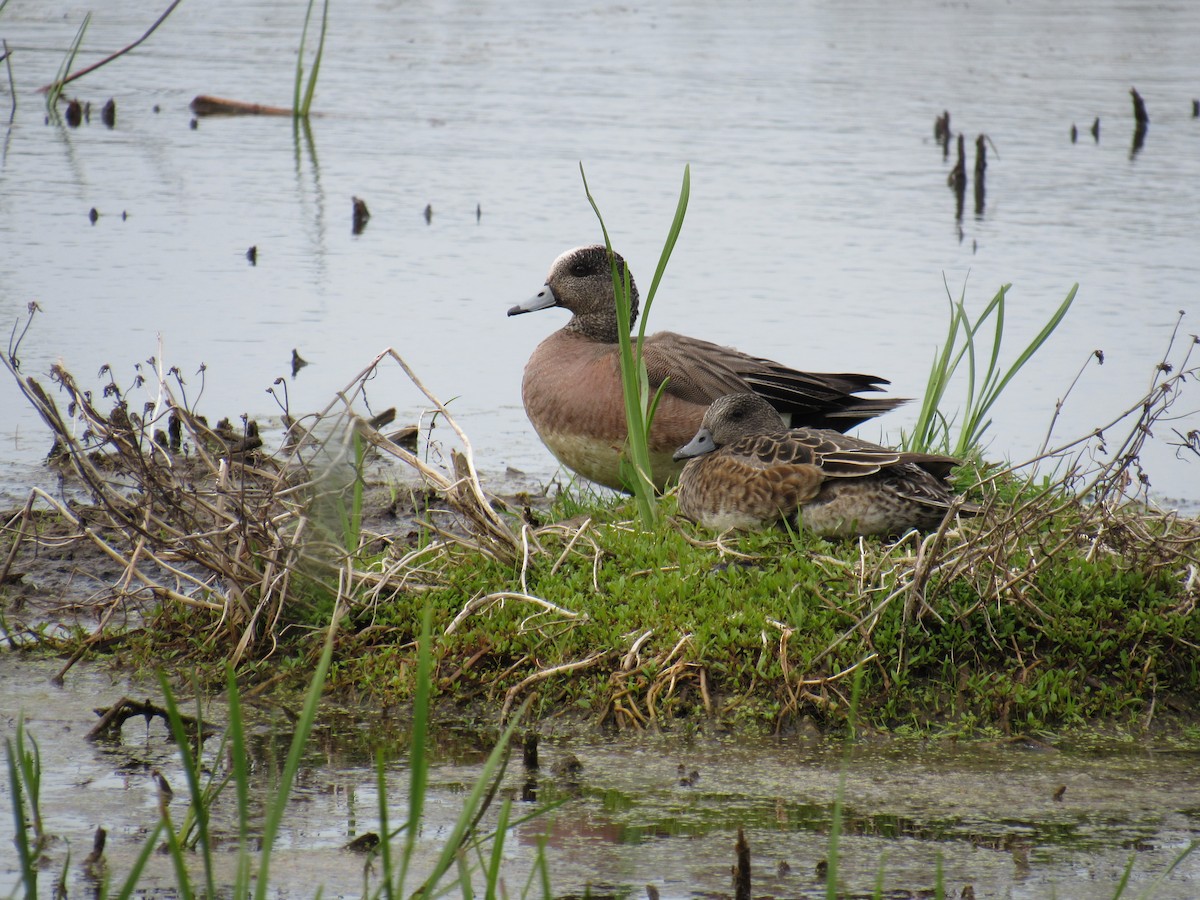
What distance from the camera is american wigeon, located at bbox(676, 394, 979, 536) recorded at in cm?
466

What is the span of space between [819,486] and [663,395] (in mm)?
1184

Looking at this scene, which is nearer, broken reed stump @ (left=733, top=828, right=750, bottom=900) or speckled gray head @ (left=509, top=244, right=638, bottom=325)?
broken reed stump @ (left=733, top=828, right=750, bottom=900)

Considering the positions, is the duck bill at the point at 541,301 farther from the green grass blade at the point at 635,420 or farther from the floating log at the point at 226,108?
the floating log at the point at 226,108

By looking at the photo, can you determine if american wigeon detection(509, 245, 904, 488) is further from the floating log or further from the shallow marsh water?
the floating log

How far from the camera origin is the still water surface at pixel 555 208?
8031mm

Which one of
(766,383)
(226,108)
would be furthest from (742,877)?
(226,108)

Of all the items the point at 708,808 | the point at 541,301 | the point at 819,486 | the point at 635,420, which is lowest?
the point at 708,808

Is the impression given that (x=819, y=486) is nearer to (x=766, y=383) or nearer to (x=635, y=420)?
(x=635, y=420)

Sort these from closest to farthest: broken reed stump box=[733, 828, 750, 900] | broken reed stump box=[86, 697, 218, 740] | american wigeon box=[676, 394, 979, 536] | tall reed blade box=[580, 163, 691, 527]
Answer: broken reed stump box=[733, 828, 750, 900]
broken reed stump box=[86, 697, 218, 740]
american wigeon box=[676, 394, 979, 536]
tall reed blade box=[580, 163, 691, 527]

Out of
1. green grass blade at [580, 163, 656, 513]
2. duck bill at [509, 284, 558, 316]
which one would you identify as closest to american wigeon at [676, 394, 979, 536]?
green grass blade at [580, 163, 656, 513]

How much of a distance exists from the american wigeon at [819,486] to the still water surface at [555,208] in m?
1.87

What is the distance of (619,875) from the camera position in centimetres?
329

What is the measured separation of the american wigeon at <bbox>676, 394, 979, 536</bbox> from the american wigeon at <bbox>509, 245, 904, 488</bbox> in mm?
749

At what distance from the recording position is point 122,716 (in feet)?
13.2
